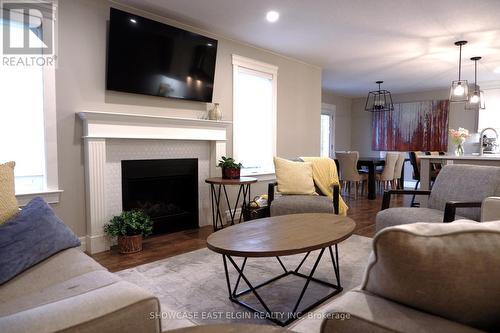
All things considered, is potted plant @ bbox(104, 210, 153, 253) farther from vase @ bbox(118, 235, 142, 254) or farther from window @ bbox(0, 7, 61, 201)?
window @ bbox(0, 7, 61, 201)

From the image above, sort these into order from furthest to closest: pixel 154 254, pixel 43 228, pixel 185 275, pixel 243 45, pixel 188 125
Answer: pixel 243 45 → pixel 188 125 → pixel 154 254 → pixel 185 275 → pixel 43 228

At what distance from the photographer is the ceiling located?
129 inches

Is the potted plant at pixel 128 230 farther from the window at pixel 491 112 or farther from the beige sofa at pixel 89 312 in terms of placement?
the window at pixel 491 112

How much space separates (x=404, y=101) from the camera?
8.47 metres

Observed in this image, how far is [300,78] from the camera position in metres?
5.43

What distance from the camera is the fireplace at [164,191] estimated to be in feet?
11.6

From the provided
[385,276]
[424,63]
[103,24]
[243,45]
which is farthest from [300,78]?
[385,276]

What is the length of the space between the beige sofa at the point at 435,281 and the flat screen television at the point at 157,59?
3169mm

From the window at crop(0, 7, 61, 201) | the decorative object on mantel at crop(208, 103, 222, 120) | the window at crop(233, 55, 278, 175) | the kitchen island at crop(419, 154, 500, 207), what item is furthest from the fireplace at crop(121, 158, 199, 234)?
the kitchen island at crop(419, 154, 500, 207)

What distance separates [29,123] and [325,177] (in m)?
3.13

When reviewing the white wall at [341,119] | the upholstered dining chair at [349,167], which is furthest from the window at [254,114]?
the white wall at [341,119]

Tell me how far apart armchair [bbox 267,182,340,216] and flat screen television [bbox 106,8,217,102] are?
1611mm

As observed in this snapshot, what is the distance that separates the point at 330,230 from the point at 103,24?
2925 millimetres

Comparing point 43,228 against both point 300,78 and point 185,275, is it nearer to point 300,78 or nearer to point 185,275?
point 185,275
